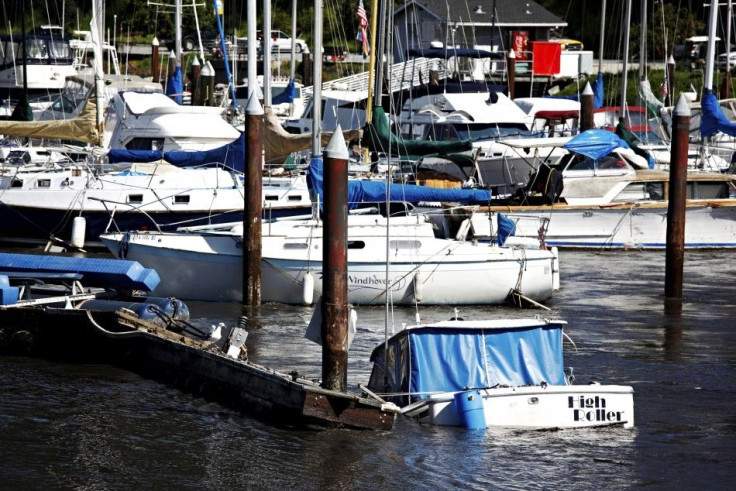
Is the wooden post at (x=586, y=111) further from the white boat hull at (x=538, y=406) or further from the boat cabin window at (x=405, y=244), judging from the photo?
the white boat hull at (x=538, y=406)

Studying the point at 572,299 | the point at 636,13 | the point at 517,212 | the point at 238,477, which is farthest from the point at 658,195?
the point at 636,13

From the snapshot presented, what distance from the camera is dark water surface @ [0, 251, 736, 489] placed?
14.2m

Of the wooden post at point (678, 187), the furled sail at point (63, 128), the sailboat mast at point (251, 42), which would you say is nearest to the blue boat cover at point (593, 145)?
the wooden post at point (678, 187)

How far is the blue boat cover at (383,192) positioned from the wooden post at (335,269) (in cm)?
1001

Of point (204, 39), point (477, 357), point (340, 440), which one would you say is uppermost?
point (204, 39)

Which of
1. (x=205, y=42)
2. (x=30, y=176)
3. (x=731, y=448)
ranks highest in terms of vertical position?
(x=205, y=42)

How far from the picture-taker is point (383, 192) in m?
26.9

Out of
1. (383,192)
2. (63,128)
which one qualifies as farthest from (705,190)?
(63,128)

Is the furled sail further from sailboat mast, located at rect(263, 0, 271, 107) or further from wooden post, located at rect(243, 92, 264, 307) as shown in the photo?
wooden post, located at rect(243, 92, 264, 307)

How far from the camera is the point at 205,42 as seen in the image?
71.6 m

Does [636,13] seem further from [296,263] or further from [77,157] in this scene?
[296,263]

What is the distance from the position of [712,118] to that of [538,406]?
2199cm

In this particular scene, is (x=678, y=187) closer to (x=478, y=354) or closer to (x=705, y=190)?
(x=705, y=190)

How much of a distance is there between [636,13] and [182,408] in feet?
190
